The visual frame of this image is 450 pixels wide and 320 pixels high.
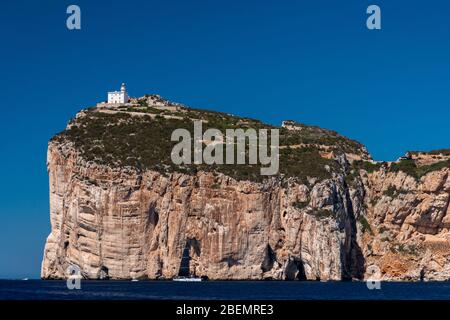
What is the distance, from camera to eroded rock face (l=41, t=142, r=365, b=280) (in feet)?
Answer: 251

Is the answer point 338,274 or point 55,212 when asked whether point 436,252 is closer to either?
point 338,274

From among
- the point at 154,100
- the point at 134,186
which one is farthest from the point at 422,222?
the point at 154,100

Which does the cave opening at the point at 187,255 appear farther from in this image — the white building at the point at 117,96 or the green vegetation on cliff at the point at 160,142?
the white building at the point at 117,96

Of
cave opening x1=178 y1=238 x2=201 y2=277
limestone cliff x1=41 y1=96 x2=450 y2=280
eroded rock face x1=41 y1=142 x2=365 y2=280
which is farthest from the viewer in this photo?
cave opening x1=178 y1=238 x2=201 y2=277

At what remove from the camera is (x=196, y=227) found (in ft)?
254

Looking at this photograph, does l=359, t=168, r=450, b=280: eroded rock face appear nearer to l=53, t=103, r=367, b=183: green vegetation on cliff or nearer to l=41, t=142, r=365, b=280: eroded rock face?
l=41, t=142, r=365, b=280: eroded rock face

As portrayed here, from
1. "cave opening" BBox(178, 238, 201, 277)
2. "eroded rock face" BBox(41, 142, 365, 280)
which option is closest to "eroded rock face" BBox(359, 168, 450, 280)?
"eroded rock face" BBox(41, 142, 365, 280)

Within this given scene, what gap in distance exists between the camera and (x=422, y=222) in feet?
282

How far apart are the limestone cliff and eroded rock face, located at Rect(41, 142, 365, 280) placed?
0.32ft

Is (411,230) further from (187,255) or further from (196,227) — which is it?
(187,255)

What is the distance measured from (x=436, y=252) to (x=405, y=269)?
3631mm

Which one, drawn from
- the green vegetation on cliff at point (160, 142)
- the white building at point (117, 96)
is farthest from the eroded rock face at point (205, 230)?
the white building at point (117, 96)

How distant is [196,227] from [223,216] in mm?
2785

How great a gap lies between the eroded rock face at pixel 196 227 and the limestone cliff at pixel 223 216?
10cm
